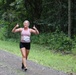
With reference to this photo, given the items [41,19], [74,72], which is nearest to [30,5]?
[41,19]

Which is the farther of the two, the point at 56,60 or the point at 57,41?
the point at 57,41

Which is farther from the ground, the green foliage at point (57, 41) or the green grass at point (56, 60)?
the green grass at point (56, 60)

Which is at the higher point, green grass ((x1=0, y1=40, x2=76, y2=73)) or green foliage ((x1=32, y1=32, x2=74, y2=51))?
green grass ((x1=0, y1=40, x2=76, y2=73))

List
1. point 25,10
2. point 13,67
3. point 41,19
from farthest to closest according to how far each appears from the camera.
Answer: point 25,10, point 41,19, point 13,67

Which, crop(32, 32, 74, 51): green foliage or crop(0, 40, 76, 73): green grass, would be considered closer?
crop(0, 40, 76, 73): green grass

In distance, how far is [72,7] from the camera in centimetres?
2666

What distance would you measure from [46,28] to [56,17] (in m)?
3.26

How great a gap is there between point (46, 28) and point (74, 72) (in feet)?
59.7

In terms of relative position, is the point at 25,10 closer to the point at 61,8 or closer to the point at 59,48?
the point at 61,8

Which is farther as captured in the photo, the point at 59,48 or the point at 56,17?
the point at 56,17

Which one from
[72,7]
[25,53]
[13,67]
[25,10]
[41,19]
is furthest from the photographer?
[25,10]

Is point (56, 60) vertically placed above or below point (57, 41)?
above

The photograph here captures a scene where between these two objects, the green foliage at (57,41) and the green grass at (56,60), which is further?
the green foliage at (57,41)

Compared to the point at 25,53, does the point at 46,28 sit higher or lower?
lower
